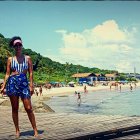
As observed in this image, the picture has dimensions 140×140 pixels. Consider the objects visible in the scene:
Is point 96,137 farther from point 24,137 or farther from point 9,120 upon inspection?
point 9,120

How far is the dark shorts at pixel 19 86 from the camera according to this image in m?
5.31

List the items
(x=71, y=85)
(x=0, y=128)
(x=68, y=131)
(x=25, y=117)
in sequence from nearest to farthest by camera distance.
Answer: (x=68, y=131), (x=0, y=128), (x=25, y=117), (x=71, y=85)

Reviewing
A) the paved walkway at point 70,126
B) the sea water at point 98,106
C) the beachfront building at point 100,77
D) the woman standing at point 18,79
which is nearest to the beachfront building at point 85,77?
the beachfront building at point 100,77

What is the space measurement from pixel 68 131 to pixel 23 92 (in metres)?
1.09

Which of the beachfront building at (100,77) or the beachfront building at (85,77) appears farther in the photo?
the beachfront building at (100,77)

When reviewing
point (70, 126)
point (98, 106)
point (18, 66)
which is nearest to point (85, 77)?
point (98, 106)

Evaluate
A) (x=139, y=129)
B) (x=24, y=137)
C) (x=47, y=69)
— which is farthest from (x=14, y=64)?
(x=47, y=69)

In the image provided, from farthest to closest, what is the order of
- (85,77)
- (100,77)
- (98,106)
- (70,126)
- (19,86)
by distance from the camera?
(100,77), (85,77), (98,106), (70,126), (19,86)

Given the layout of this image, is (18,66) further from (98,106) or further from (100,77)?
(100,77)

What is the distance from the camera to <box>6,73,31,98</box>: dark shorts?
209 inches

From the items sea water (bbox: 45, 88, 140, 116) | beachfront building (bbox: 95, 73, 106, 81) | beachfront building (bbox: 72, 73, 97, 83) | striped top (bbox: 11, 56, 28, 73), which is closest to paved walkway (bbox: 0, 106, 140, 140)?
striped top (bbox: 11, 56, 28, 73)

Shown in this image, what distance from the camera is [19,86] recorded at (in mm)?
5312

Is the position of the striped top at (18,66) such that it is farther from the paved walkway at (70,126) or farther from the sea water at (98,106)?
the sea water at (98,106)

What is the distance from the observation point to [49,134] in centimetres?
Answer: 553
